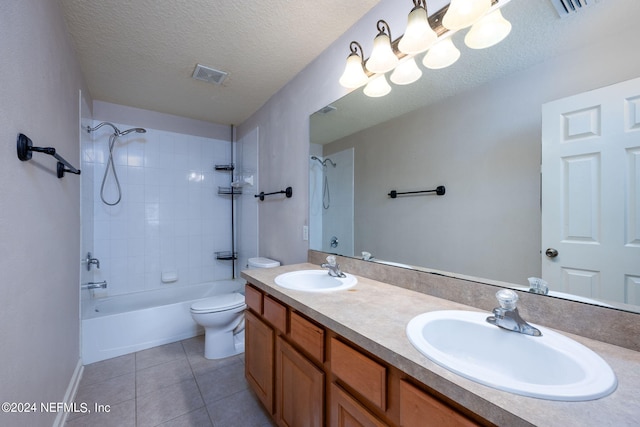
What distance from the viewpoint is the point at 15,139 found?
934mm

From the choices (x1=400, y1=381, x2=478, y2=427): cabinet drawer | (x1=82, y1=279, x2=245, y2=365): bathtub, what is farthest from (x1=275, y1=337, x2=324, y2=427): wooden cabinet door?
(x1=82, y1=279, x2=245, y2=365): bathtub

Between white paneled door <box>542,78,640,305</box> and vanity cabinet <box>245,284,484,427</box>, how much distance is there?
618mm

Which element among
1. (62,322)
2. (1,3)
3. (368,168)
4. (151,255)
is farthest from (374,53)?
(151,255)

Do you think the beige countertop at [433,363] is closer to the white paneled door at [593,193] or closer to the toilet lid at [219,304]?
the white paneled door at [593,193]

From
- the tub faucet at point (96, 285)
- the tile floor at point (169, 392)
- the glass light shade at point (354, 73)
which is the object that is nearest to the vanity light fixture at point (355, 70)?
the glass light shade at point (354, 73)

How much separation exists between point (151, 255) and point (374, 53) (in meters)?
2.99

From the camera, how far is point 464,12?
0.99 m

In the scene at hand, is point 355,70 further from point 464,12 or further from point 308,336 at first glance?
point 308,336

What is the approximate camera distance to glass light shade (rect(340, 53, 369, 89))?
1.45 m

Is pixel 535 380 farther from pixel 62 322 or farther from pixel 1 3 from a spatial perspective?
pixel 62 322

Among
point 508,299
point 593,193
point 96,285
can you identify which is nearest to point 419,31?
point 593,193

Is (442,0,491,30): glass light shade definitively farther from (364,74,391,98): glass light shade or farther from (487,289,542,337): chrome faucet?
(487,289,542,337): chrome faucet

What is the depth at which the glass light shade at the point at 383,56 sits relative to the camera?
1287 millimetres

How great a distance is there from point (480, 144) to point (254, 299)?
1373mm
